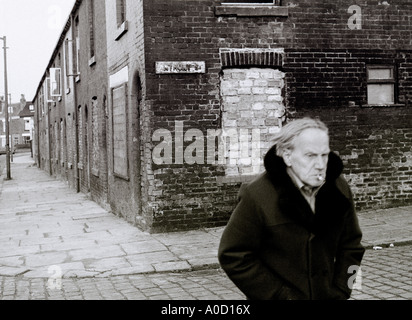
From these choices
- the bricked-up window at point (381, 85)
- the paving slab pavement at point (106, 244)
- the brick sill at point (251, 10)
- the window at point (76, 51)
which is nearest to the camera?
the paving slab pavement at point (106, 244)

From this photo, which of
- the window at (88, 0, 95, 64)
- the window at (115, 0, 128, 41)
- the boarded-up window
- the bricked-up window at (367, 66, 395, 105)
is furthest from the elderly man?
the window at (88, 0, 95, 64)

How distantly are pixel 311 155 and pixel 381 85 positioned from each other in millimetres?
9379

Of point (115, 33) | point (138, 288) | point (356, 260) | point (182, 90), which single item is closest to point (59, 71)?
point (115, 33)

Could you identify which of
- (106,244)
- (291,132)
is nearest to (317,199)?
(291,132)

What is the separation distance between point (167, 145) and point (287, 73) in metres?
2.75

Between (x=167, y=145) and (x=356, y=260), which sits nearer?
(x=356, y=260)

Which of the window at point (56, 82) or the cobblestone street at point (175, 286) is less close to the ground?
the window at point (56, 82)

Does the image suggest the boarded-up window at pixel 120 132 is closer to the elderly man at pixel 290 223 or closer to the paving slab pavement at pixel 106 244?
the paving slab pavement at pixel 106 244

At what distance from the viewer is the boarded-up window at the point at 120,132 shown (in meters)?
12.3

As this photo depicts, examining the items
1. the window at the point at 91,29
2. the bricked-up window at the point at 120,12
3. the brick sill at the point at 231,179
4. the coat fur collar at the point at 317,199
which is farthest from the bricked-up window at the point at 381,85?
the coat fur collar at the point at 317,199

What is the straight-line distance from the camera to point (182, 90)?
10438 mm

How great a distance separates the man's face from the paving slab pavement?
17.0ft

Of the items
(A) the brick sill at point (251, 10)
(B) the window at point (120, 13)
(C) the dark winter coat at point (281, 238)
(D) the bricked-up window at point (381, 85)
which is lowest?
(C) the dark winter coat at point (281, 238)
